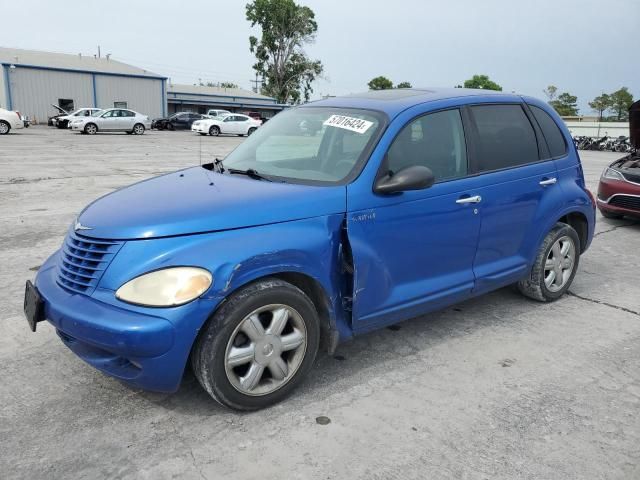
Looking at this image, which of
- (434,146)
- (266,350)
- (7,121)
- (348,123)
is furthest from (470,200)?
(7,121)

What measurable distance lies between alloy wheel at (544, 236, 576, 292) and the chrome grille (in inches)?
135

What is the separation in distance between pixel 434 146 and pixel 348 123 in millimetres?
596

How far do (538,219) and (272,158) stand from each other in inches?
83.5

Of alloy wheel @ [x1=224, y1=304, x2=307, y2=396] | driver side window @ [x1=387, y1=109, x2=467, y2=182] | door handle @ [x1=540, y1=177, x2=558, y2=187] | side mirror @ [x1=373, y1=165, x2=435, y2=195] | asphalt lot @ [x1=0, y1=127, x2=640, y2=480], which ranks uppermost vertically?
driver side window @ [x1=387, y1=109, x2=467, y2=182]

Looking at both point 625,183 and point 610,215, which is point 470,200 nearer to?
point 625,183

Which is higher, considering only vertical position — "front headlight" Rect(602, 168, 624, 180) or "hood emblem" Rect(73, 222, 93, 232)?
"hood emblem" Rect(73, 222, 93, 232)

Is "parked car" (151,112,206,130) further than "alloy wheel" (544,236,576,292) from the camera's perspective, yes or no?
Yes

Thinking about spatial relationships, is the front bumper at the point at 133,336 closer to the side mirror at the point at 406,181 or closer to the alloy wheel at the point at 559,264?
the side mirror at the point at 406,181

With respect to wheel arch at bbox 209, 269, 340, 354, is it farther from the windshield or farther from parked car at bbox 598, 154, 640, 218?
parked car at bbox 598, 154, 640, 218

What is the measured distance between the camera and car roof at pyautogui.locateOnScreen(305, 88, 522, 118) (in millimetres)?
3648

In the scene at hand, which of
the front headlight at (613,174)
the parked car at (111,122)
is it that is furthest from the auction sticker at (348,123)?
the parked car at (111,122)

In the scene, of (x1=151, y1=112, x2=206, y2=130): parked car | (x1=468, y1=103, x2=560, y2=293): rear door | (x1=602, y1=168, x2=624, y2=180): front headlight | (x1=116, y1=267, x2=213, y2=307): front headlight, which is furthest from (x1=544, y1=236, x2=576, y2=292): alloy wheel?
(x1=151, y1=112, x2=206, y2=130): parked car

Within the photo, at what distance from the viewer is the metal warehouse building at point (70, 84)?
138 ft

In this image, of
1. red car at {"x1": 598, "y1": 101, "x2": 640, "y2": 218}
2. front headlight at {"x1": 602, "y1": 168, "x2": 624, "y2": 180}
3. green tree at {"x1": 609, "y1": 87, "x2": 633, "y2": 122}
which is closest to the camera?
red car at {"x1": 598, "y1": 101, "x2": 640, "y2": 218}
